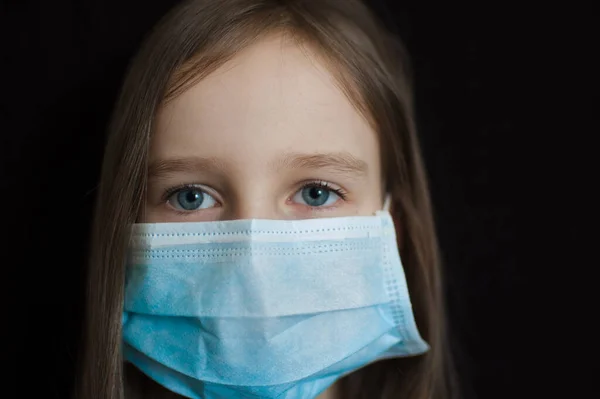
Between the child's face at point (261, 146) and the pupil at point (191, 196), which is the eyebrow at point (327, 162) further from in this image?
the pupil at point (191, 196)

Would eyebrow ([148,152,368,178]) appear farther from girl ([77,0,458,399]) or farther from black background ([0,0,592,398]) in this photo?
black background ([0,0,592,398])

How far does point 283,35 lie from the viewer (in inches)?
49.1

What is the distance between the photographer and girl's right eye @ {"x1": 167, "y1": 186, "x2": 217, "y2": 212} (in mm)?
1252

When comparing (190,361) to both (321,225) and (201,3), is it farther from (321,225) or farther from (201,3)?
(201,3)

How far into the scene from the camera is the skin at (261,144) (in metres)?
1.17

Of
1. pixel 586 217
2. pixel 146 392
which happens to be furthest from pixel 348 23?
pixel 146 392

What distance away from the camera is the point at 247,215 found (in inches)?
46.1

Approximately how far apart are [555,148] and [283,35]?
79 centimetres

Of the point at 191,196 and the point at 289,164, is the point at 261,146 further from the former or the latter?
the point at 191,196

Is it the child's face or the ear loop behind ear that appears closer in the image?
the child's face

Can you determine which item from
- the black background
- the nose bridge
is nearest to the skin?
the nose bridge

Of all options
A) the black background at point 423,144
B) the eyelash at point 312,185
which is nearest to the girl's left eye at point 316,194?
the eyelash at point 312,185

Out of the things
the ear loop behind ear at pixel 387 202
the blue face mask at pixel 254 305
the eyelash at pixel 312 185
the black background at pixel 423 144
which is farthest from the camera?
the black background at pixel 423 144

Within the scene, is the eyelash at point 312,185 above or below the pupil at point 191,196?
above
